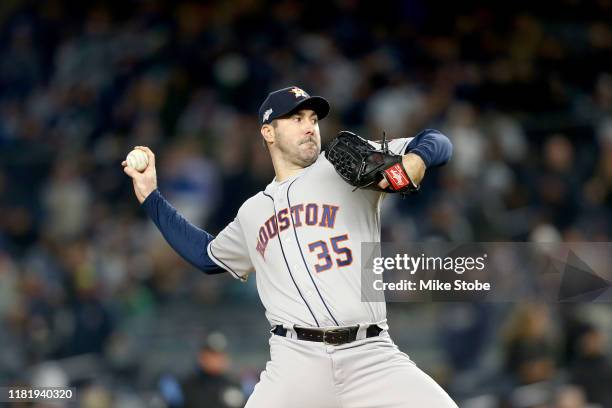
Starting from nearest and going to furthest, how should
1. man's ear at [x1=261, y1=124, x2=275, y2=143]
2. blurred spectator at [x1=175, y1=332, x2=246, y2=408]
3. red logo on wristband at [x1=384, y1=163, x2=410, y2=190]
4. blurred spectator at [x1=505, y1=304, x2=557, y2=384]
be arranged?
1. red logo on wristband at [x1=384, y1=163, x2=410, y2=190]
2. man's ear at [x1=261, y1=124, x2=275, y2=143]
3. blurred spectator at [x1=175, y1=332, x2=246, y2=408]
4. blurred spectator at [x1=505, y1=304, x2=557, y2=384]

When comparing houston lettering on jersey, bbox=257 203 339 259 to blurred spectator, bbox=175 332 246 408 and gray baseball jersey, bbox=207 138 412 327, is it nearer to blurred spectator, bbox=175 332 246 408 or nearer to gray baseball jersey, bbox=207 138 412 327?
gray baseball jersey, bbox=207 138 412 327

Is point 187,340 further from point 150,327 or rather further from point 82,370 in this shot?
point 82,370

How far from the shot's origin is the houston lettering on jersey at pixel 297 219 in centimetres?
408

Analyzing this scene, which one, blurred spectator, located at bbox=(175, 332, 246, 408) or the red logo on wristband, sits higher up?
the red logo on wristband

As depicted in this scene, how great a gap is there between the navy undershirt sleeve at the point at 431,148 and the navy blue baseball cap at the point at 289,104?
47 cm

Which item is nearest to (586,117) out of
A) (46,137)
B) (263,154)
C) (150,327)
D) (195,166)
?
(263,154)

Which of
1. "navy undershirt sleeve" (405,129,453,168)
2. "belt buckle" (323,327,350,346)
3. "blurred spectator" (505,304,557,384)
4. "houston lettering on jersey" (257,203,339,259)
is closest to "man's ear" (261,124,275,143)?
"houston lettering on jersey" (257,203,339,259)

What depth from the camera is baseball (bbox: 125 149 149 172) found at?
14.9ft

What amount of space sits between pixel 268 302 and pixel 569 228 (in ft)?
12.8

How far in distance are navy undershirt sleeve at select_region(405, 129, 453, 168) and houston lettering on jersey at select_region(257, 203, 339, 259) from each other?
0.40 meters

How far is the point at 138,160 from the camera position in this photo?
4555 mm

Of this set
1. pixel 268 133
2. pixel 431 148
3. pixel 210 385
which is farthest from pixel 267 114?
pixel 210 385

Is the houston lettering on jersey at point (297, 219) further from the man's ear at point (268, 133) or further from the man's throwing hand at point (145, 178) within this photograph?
the man's throwing hand at point (145, 178)

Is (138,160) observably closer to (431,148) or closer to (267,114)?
(267,114)
